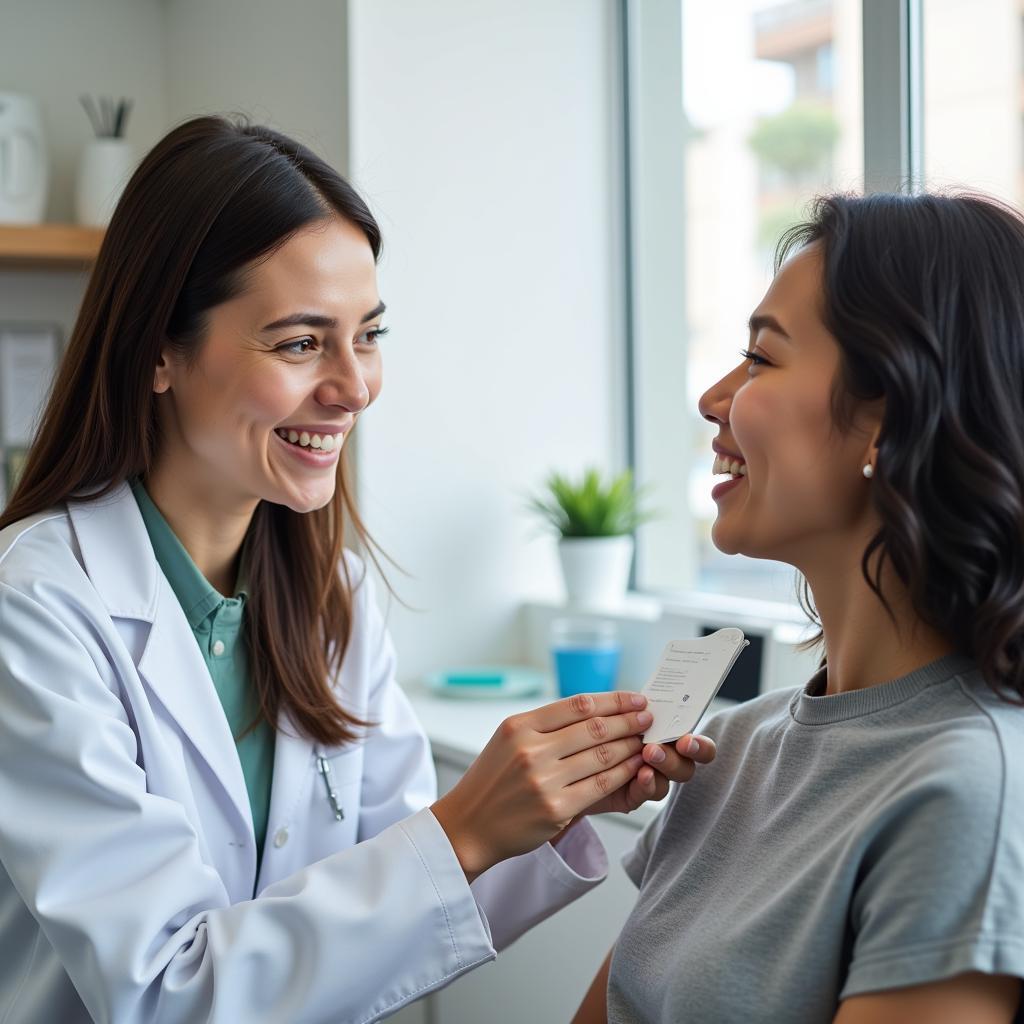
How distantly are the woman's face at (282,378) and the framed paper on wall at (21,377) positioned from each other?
1.57m

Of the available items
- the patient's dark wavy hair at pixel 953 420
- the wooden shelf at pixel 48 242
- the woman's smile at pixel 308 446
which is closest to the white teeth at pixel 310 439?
the woman's smile at pixel 308 446

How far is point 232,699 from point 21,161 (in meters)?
1.64

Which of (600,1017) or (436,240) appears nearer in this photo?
(600,1017)

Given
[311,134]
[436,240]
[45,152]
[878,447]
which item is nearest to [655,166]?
[436,240]

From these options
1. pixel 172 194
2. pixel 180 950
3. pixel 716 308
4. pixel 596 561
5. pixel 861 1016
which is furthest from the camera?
pixel 716 308

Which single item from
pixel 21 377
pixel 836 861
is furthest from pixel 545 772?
pixel 21 377

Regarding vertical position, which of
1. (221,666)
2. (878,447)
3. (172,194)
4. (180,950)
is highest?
(172,194)

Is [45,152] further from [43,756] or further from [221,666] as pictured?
[43,756]

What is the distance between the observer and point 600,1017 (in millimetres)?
1154

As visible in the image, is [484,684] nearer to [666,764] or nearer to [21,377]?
[666,764]

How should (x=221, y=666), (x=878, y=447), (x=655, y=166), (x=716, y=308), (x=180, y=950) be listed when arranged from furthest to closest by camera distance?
(x=716, y=308) → (x=655, y=166) → (x=221, y=666) → (x=180, y=950) → (x=878, y=447)

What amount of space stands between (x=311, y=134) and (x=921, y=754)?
183 cm

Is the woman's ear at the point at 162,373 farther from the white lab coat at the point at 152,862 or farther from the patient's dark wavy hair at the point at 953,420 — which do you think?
the patient's dark wavy hair at the point at 953,420

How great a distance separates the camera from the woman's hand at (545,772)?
1056 mm
